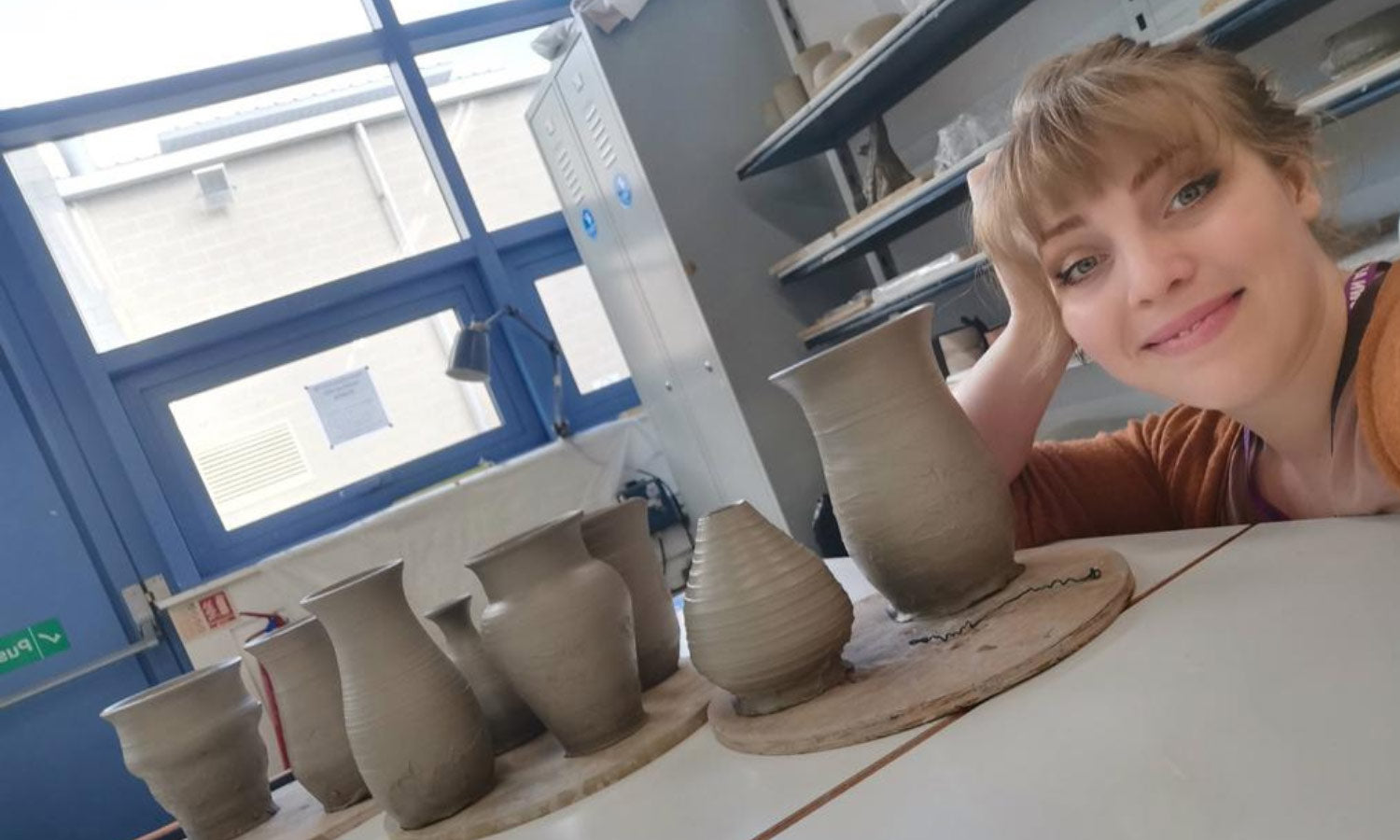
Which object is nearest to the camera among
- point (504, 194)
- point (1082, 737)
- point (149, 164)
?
point (1082, 737)

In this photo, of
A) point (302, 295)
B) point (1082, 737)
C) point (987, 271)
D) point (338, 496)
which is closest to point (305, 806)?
point (1082, 737)

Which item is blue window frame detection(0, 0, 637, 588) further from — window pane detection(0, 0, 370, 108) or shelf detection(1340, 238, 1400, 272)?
shelf detection(1340, 238, 1400, 272)

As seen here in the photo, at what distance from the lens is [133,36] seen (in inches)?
133

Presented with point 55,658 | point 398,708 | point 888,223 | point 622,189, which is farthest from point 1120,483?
point 55,658

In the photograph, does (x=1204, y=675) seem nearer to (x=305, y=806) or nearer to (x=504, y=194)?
(x=305, y=806)

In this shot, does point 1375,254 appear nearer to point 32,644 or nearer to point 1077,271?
point 1077,271

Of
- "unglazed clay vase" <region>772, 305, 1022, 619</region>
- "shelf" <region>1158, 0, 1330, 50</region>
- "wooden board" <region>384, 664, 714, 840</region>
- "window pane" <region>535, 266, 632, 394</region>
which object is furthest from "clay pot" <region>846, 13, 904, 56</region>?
"window pane" <region>535, 266, 632, 394</region>

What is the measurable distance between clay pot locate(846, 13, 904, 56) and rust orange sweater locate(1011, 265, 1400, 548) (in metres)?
1.20

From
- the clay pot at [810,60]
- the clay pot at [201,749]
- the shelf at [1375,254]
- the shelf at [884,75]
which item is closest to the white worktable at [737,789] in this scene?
the clay pot at [201,749]

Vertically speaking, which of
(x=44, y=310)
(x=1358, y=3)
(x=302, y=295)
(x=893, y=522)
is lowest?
(x=893, y=522)

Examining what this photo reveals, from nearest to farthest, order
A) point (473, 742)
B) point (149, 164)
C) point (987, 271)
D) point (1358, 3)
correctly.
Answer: point (473, 742)
point (1358, 3)
point (987, 271)
point (149, 164)

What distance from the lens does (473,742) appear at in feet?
2.91

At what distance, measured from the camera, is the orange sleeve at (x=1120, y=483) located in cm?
106

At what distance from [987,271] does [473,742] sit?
4.56 ft
